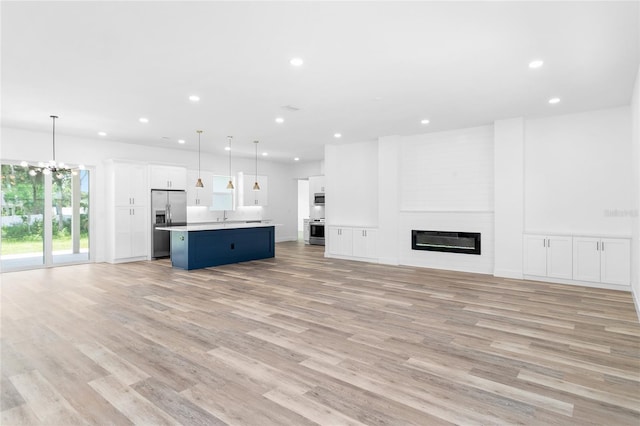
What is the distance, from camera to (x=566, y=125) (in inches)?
240

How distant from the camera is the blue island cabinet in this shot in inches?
287

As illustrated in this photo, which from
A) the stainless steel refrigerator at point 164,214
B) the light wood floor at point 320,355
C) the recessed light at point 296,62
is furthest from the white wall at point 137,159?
the recessed light at point 296,62

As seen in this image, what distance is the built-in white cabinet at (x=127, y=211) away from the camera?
26.7ft

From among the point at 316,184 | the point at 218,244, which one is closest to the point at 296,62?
the point at 218,244

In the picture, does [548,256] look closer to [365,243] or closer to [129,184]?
[365,243]

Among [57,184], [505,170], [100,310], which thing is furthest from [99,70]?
[505,170]

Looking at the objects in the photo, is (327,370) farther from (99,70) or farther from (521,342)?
(99,70)

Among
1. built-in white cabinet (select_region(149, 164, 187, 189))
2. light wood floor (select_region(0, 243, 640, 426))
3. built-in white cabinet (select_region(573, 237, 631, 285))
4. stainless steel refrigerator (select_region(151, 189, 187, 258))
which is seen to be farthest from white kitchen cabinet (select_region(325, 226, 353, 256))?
built-in white cabinet (select_region(573, 237, 631, 285))

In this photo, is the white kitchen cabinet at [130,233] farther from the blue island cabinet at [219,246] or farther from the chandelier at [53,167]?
the blue island cabinet at [219,246]

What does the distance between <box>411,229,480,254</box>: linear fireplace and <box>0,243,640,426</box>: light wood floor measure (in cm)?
141

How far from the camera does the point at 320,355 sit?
10.1 feet

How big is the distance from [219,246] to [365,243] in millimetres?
3440

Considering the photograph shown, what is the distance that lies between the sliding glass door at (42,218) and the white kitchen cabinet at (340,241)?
590 centimetres

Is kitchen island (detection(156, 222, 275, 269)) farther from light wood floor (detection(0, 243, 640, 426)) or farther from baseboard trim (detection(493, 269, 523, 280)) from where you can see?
baseboard trim (detection(493, 269, 523, 280))
